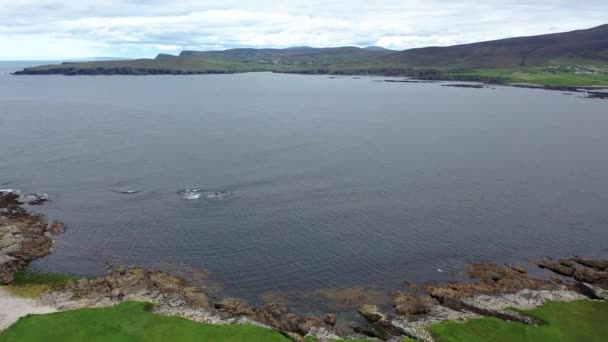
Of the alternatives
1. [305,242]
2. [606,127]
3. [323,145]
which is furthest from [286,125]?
[606,127]

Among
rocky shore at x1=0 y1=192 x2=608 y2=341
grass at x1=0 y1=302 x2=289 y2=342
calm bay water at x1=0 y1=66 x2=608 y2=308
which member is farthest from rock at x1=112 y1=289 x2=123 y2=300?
calm bay water at x1=0 y1=66 x2=608 y2=308

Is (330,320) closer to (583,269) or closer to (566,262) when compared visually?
(583,269)

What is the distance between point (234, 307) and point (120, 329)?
10378 mm

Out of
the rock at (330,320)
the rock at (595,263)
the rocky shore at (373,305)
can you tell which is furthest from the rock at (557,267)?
the rock at (330,320)

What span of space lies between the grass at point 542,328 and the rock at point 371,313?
5016 mm

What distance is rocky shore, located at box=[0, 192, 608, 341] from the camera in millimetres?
42031

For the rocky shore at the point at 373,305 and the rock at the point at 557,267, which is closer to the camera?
the rocky shore at the point at 373,305

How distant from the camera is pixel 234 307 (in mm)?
44719

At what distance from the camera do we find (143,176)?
88.2 m

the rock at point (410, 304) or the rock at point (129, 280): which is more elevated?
the rock at point (129, 280)

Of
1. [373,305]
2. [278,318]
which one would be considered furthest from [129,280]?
[373,305]

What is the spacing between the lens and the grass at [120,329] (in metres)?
37.7

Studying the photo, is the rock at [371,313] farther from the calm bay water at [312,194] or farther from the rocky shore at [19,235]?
the rocky shore at [19,235]

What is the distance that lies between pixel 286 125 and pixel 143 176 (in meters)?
63.2
